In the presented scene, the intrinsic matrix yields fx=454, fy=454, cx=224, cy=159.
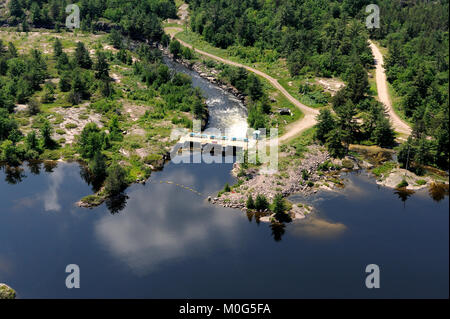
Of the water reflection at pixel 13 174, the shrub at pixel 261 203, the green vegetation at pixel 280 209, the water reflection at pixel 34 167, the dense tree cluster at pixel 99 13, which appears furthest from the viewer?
the dense tree cluster at pixel 99 13

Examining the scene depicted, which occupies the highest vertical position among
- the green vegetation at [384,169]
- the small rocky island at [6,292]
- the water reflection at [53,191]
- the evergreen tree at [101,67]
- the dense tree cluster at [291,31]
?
the dense tree cluster at [291,31]

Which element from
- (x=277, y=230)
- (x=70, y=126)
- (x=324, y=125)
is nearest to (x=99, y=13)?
(x=70, y=126)

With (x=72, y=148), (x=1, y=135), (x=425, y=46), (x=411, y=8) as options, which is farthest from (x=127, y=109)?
(x=411, y=8)

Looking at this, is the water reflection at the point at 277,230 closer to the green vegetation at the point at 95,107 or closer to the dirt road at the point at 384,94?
the green vegetation at the point at 95,107

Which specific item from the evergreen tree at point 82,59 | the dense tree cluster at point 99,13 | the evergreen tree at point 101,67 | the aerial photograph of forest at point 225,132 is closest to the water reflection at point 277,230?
the aerial photograph of forest at point 225,132

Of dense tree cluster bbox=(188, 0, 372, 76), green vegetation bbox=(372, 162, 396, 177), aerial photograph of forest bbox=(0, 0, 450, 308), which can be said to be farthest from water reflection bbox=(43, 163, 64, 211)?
dense tree cluster bbox=(188, 0, 372, 76)

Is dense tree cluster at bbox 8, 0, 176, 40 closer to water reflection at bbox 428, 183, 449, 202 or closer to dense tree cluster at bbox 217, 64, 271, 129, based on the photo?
dense tree cluster at bbox 217, 64, 271, 129

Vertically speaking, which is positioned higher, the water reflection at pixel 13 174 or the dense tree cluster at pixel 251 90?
the dense tree cluster at pixel 251 90
